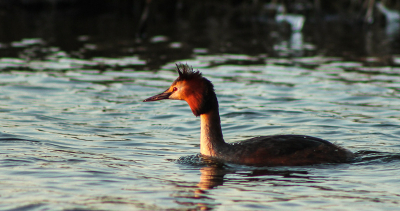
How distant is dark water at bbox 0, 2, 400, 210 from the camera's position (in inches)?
275

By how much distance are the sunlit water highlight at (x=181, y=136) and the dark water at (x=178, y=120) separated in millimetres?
24

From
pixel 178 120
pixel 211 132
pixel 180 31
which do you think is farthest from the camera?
pixel 180 31

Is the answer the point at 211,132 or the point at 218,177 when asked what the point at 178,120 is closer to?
the point at 211,132

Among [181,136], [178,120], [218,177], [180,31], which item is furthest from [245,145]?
[180,31]

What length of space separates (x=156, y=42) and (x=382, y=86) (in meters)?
12.3

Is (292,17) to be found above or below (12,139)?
above

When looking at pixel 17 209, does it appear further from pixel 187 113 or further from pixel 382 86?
pixel 382 86

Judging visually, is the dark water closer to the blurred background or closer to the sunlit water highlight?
the sunlit water highlight

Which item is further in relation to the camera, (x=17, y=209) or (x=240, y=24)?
(x=240, y=24)

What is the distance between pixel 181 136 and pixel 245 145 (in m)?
2.28

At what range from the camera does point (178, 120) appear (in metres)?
12.0

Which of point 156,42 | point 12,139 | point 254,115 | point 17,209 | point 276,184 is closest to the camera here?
point 17,209

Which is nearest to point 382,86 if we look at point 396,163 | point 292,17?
point 396,163

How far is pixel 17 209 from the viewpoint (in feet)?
20.6
